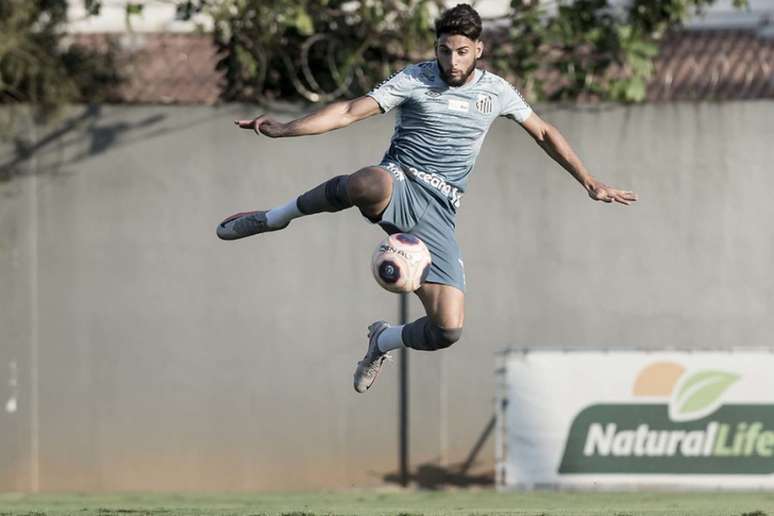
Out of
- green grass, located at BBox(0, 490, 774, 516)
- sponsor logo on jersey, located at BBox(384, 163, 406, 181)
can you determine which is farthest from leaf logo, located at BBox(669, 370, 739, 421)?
sponsor logo on jersey, located at BBox(384, 163, 406, 181)

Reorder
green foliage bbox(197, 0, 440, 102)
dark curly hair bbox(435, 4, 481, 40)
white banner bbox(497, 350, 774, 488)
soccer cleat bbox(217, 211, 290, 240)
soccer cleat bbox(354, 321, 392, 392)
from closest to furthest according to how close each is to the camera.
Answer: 1. dark curly hair bbox(435, 4, 481, 40)
2. soccer cleat bbox(217, 211, 290, 240)
3. soccer cleat bbox(354, 321, 392, 392)
4. white banner bbox(497, 350, 774, 488)
5. green foliage bbox(197, 0, 440, 102)

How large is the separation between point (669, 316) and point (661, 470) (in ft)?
4.50

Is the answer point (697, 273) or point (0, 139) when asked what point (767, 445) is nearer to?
point (697, 273)

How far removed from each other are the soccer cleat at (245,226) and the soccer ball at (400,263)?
2.88 ft

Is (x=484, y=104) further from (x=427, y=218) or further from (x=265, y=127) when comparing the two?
(x=265, y=127)

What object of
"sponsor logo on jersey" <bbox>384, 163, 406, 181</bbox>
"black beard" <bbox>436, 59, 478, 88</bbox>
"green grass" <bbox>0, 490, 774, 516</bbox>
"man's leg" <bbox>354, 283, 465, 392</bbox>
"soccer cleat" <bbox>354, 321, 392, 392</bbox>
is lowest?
"green grass" <bbox>0, 490, 774, 516</bbox>

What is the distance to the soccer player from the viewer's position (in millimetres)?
8133

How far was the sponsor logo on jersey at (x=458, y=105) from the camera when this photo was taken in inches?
328

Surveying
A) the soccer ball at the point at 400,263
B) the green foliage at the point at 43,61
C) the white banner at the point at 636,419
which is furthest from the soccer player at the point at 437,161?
the green foliage at the point at 43,61

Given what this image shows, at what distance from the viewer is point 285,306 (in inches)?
478

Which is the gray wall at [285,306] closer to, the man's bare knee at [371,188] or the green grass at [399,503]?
the green grass at [399,503]

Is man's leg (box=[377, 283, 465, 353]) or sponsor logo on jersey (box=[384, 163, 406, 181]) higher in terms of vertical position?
sponsor logo on jersey (box=[384, 163, 406, 181])

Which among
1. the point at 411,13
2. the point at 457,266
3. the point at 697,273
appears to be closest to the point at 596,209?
the point at 697,273

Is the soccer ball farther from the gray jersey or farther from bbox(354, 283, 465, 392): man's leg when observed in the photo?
the gray jersey
